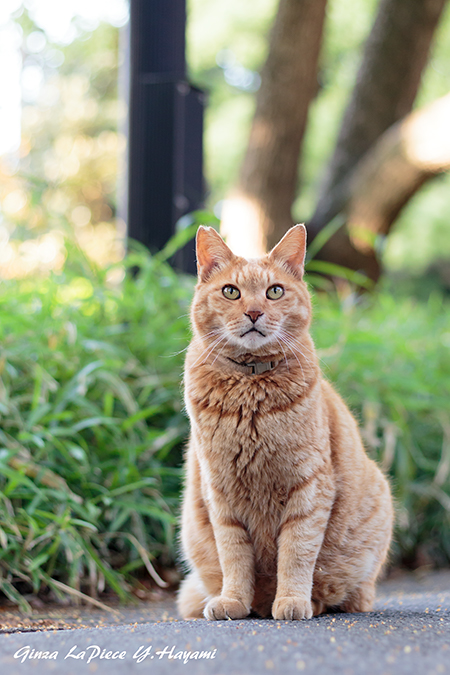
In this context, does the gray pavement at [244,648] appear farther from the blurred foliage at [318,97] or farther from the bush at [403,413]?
the blurred foliage at [318,97]

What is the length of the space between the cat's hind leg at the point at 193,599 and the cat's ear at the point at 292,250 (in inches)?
37.1

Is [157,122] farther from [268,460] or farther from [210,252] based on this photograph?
[268,460]

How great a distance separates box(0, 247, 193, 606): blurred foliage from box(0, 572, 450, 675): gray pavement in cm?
82

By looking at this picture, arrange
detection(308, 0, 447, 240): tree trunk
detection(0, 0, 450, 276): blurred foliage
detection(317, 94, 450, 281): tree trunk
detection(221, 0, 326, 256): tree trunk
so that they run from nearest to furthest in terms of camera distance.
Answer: detection(317, 94, 450, 281): tree trunk
detection(221, 0, 326, 256): tree trunk
detection(308, 0, 447, 240): tree trunk
detection(0, 0, 450, 276): blurred foliage

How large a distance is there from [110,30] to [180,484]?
50.2ft

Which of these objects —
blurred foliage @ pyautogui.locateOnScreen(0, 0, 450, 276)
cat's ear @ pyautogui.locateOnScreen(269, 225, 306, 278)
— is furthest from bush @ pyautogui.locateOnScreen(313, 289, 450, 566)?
blurred foliage @ pyautogui.locateOnScreen(0, 0, 450, 276)

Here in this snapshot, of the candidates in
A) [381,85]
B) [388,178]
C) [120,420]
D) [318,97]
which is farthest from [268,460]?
[318,97]

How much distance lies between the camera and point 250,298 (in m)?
1.64

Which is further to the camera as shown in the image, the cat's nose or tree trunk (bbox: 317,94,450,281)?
tree trunk (bbox: 317,94,450,281)

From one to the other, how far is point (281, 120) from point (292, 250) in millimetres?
3361

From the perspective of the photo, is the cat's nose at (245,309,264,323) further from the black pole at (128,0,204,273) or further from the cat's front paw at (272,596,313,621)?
the black pole at (128,0,204,273)

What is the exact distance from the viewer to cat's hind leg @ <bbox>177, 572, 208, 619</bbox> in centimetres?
186

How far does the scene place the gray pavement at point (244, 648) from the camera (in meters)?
1.09

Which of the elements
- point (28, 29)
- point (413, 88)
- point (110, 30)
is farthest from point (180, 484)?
point (28, 29)
